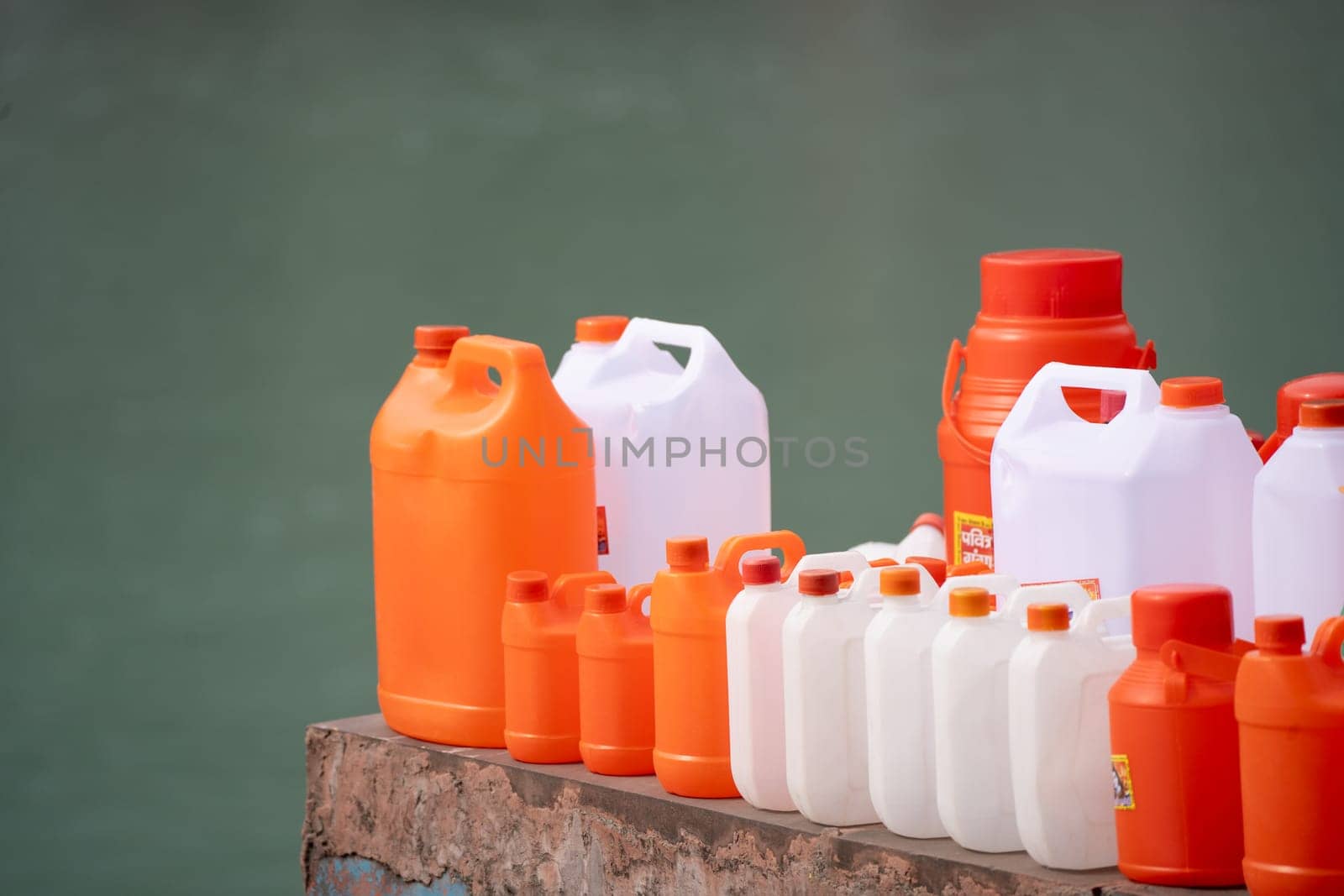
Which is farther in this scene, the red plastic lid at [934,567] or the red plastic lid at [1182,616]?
the red plastic lid at [934,567]

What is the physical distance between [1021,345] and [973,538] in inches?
13.2

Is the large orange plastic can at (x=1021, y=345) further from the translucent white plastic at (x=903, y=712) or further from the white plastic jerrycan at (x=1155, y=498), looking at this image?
the translucent white plastic at (x=903, y=712)

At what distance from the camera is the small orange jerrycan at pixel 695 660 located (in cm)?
255

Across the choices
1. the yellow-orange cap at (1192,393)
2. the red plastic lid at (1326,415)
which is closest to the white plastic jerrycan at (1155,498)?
the yellow-orange cap at (1192,393)

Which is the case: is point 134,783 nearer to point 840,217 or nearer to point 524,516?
point 524,516

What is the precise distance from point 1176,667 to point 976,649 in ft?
0.80

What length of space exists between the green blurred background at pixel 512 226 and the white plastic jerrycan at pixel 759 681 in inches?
154

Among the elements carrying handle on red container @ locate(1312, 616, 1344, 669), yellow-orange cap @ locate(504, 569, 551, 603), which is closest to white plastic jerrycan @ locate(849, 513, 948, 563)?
yellow-orange cap @ locate(504, 569, 551, 603)

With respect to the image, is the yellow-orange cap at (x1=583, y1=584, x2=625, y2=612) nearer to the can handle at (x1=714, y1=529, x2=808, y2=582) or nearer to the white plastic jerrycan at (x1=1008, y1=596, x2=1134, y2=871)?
the can handle at (x1=714, y1=529, x2=808, y2=582)

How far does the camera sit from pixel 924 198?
7.82 m

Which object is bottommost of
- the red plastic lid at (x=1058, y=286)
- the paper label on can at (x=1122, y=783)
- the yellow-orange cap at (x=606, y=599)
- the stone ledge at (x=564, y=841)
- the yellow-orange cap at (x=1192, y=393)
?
the stone ledge at (x=564, y=841)

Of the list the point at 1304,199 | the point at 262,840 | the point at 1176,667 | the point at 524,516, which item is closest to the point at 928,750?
the point at 1176,667

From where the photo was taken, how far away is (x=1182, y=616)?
2059 millimetres

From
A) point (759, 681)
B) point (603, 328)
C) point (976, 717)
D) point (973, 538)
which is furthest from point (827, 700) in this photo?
point (603, 328)
